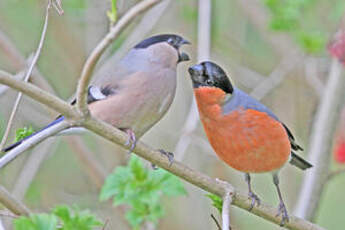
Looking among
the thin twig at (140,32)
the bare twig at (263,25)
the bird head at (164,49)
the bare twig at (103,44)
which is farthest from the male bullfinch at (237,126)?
the bare twig at (263,25)

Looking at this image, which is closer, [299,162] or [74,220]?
[74,220]

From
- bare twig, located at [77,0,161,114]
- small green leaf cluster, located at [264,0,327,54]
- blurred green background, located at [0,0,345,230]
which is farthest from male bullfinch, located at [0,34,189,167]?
blurred green background, located at [0,0,345,230]

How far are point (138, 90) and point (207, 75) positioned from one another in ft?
1.17

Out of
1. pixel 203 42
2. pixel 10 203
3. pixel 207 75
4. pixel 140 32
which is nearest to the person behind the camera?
pixel 10 203

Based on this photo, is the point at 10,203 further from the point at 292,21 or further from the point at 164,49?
the point at 292,21

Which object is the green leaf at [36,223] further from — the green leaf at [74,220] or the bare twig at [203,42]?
the bare twig at [203,42]

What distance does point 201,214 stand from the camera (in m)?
4.61

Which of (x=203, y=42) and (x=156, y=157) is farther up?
(x=203, y=42)

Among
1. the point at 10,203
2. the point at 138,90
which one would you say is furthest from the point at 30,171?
the point at 10,203

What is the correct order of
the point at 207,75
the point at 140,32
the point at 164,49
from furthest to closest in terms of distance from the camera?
the point at 140,32
the point at 164,49
the point at 207,75

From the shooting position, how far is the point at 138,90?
2.66 m

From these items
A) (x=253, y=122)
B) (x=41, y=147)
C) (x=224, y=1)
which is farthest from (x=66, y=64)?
(x=253, y=122)

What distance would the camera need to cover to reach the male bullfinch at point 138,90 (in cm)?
262

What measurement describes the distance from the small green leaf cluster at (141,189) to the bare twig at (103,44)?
680 millimetres
